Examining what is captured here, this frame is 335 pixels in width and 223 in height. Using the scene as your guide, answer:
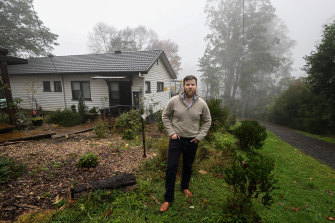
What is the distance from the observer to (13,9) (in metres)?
17.6

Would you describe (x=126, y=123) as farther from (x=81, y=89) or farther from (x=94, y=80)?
(x=81, y=89)

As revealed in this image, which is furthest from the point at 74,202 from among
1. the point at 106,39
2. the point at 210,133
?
the point at 106,39

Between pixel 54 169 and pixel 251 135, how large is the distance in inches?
230

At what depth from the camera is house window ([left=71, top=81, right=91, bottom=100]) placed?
1174 cm

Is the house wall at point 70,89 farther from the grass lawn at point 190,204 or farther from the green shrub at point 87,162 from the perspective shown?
the grass lawn at point 190,204

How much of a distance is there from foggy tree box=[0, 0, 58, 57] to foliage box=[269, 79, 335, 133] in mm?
25155

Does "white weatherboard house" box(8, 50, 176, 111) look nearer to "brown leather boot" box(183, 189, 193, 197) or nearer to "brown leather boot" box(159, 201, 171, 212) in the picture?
"brown leather boot" box(183, 189, 193, 197)

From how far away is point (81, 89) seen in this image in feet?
39.0

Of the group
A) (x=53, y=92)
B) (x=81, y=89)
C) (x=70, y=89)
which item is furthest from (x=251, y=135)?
(x=53, y=92)

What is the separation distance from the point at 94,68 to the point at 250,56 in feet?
72.2

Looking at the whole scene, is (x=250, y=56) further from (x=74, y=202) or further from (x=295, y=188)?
(x=74, y=202)

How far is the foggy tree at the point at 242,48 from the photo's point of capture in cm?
2309

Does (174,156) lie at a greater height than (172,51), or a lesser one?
lesser

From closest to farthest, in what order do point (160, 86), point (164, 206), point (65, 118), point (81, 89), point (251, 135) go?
point (164, 206) < point (251, 135) < point (65, 118) < point (81, 89) < point (160, 86)
